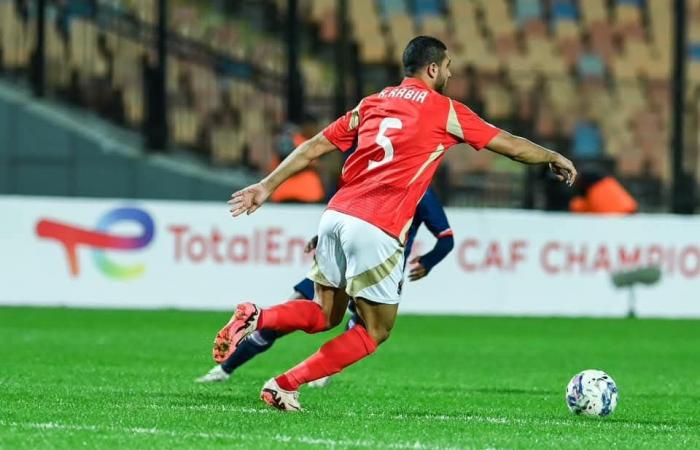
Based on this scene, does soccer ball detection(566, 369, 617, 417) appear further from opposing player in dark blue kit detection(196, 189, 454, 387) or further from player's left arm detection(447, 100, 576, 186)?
opposing player in dark blue kit detection(196, 189, 454, 387)

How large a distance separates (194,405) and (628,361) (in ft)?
18.7

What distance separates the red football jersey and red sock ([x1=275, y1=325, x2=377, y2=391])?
55 cm

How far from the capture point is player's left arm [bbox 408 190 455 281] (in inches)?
401

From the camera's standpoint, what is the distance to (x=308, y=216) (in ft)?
58.6

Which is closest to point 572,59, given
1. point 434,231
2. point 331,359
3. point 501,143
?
point 434,231

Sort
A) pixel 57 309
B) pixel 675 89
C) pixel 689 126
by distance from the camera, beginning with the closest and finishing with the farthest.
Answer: pixel 57 309, pixel 675 89, pixel 689 126

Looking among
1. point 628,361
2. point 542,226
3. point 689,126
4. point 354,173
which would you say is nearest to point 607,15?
point 689,126

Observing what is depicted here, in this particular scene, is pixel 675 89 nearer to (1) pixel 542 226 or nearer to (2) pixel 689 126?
(2) pixel 689 126

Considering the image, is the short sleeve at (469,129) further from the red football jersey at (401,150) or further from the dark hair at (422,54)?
the dark hair at (422,54)

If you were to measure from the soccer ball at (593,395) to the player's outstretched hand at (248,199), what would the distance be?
1955 millimetres

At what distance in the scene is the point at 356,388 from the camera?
10.0 m

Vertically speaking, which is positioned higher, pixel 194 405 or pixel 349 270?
pixel 349 270

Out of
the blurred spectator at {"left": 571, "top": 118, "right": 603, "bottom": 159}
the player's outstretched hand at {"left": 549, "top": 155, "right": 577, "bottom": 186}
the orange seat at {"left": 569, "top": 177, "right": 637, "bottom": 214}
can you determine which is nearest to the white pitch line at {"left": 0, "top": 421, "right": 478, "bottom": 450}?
the player's outstretched hand at {"left": 549, "top": 155, "right": 577, "bottom": 186}

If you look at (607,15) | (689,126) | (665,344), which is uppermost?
(607,15)
